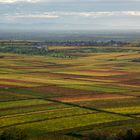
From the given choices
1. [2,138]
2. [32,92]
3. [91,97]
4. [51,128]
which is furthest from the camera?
[32,92]

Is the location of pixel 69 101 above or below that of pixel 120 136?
below

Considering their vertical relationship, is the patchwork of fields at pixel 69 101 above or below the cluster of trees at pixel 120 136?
below

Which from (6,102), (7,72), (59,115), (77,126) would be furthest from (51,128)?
(7,72)

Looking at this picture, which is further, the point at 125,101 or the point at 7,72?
the point at 7,72

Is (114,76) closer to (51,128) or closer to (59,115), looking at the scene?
(59,115)

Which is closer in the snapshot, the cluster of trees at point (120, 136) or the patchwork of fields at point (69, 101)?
the cluster of trees at point (120, 136)

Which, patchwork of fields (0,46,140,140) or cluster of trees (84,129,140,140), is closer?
cluster of trees (84,129,140,140)

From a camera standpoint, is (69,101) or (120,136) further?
(69,101)

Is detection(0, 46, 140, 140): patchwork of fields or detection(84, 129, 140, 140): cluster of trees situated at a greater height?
detection(84, 129, 140, 140): cluster of trees
